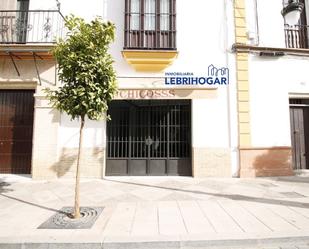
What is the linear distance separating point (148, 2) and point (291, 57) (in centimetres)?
550

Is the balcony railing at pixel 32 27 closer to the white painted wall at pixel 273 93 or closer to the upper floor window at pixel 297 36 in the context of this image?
the white painted wall at pixel 273 93

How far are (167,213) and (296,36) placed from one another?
8777mm

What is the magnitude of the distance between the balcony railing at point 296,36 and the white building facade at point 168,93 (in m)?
0.43

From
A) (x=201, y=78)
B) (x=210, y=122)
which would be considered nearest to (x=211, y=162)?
(x=210, y=122)

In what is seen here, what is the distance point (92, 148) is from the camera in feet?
30.8

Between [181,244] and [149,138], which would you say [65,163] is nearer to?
[149,138]

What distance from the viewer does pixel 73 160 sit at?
9.30 m

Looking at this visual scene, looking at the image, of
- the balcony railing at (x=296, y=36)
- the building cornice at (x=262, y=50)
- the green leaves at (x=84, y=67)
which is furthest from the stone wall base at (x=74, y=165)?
the balcony railing at (x=296, y=36)

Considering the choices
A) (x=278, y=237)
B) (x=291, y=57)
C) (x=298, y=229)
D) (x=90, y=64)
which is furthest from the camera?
(x=291, y=57)

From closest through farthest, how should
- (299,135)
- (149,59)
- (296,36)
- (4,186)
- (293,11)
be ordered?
(293,11), (4,186), (149,59), (299,135), (296,36)

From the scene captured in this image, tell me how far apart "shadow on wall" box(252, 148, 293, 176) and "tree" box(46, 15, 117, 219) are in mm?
6317

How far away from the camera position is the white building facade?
930 cm

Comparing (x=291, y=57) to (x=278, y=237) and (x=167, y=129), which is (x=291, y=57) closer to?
(x=167, y=129)

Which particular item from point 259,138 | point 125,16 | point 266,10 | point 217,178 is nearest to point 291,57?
point 266,10
